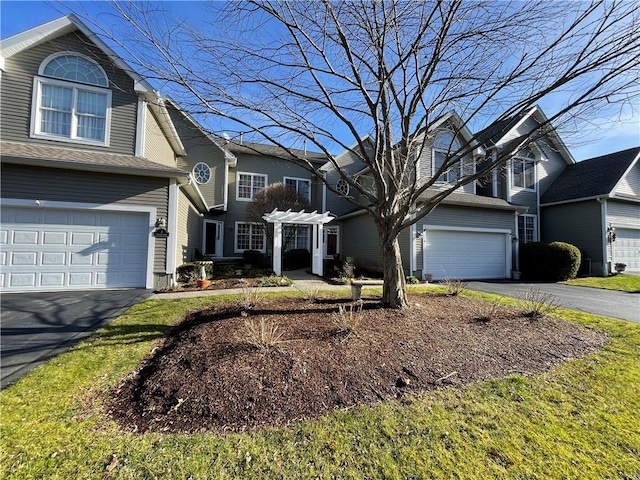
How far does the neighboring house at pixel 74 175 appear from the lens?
7.82 m

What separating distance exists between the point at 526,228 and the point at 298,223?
1327cm

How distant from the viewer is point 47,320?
555 cm

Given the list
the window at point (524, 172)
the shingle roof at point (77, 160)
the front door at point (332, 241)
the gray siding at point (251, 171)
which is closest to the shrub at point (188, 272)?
the shingle roof at point (77, 160)

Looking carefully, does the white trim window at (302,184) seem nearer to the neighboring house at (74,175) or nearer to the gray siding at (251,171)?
the gray siding at (251,171)

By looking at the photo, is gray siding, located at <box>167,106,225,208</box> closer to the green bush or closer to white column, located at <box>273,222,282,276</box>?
white column, located at <box>273,222,282,276</box>

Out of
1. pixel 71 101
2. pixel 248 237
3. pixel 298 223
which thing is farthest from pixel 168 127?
pixel 248 237

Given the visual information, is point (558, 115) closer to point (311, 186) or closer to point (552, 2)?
point (552, 2)

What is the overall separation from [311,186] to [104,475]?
1746 centimetres

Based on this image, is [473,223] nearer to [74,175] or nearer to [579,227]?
[579,227]

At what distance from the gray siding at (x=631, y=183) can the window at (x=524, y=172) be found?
3.71 meters

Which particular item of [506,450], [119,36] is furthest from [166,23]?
[506,450]

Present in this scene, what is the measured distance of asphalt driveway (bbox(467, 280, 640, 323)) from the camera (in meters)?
7.07

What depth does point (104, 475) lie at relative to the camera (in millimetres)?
2027

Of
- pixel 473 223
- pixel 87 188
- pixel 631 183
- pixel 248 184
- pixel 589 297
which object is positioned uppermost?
pixel 248 184
